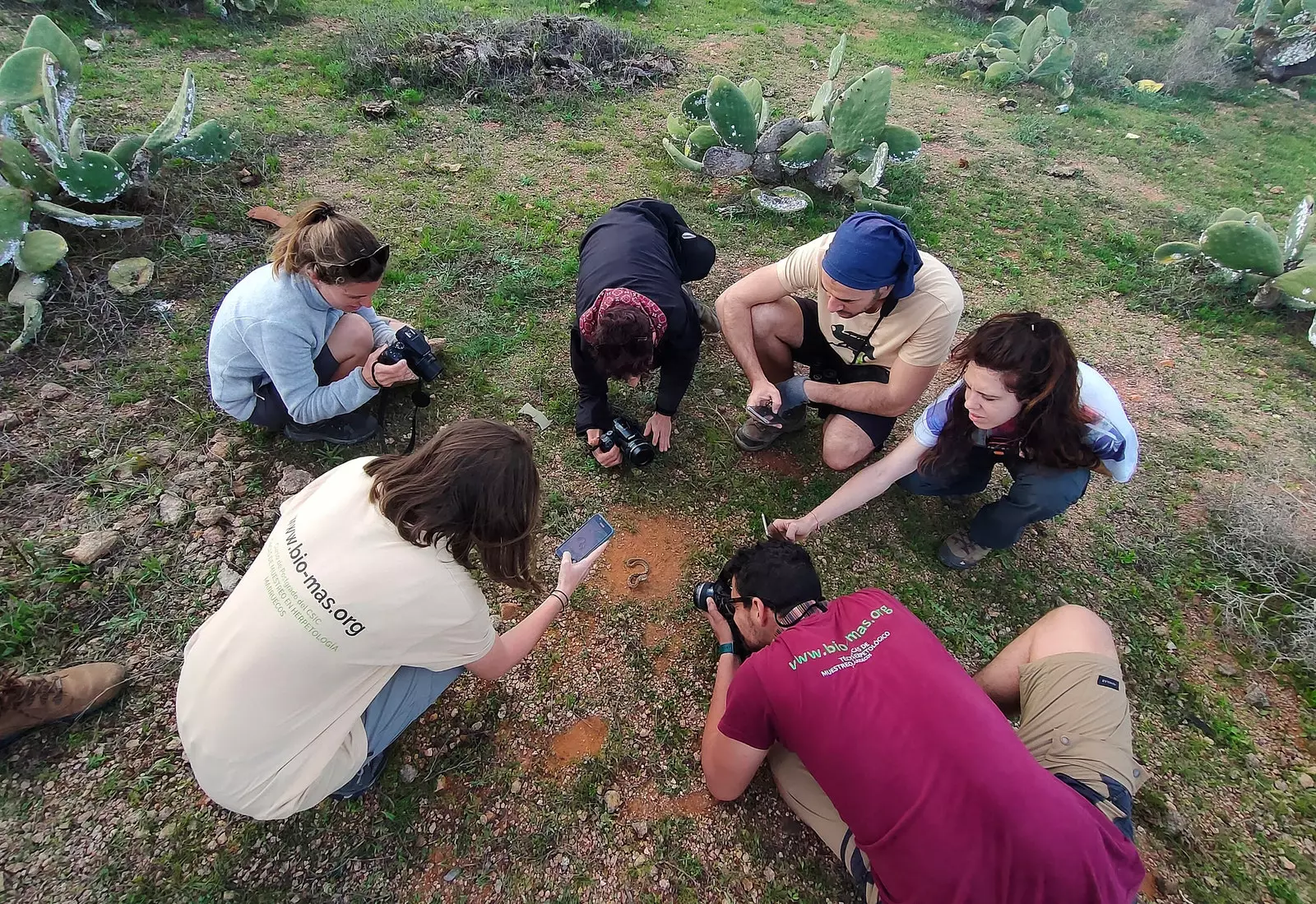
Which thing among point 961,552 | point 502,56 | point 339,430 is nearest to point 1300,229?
point 961,552

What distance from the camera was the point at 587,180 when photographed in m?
4.35

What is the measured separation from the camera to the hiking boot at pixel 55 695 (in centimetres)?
177

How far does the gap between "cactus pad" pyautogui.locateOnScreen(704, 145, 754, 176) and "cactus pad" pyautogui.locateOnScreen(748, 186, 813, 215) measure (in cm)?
20

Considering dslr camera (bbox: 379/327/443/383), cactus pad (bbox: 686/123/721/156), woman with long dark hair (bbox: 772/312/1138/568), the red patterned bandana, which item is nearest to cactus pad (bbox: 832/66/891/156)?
cactus pad (bbox: 686/123/721/156)

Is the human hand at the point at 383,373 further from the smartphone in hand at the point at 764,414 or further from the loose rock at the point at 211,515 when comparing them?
the smartphone in hand at the point at 764,414

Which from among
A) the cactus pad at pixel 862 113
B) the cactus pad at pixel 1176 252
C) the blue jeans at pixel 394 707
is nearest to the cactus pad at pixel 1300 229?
the cactus pad at pixel 1176 252

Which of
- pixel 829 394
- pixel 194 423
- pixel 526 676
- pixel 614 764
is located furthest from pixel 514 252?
pixel 614 764

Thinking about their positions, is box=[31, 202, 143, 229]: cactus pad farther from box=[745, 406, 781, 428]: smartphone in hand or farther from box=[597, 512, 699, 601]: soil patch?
box=[745, 406, 781, 428]: smartphone in hand

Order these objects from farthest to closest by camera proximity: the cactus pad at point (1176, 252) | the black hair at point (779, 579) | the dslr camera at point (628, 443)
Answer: the cactus pad at point (1176, 252)
the dslr camera at point (628, 443)
the black hair at point (779, 579)

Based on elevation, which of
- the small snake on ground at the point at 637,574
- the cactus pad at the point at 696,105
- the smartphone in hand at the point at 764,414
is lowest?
the small snake on ground at the point at 637,574

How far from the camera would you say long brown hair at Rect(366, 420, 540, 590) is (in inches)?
57.2

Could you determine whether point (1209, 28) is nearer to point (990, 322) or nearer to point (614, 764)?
point (990, 322)

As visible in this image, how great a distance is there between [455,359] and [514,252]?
36.7 inches

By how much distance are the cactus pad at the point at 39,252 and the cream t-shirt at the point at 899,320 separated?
10.7 ft
